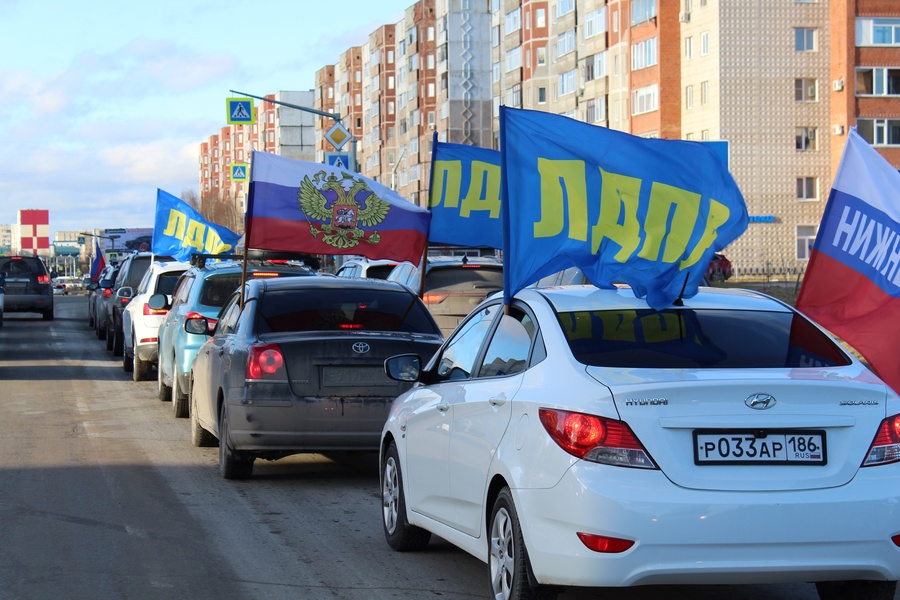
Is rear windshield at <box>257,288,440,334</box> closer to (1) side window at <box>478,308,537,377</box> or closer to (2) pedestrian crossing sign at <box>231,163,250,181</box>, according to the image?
(1) side window at <box>478,308,537,377</box>

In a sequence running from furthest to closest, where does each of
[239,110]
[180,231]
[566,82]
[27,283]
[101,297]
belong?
[566,82], [239,110], [27,283], [101,297], [180,231]

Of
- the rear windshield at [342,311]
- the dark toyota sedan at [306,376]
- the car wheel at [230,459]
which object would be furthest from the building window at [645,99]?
the car wheel at [230,459]

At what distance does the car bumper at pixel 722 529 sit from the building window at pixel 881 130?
60765mm

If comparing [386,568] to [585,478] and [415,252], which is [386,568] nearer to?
[585,478]

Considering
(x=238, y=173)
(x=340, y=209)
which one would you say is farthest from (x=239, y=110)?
(x=340, y=209)

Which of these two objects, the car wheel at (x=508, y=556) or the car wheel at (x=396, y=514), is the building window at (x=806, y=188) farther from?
the car wheel at (x=508, y=556)

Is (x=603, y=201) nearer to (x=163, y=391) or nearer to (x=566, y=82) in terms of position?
(x=163, y=391)

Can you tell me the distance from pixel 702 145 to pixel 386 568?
292 centimetres

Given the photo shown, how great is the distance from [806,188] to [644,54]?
10.3 meters

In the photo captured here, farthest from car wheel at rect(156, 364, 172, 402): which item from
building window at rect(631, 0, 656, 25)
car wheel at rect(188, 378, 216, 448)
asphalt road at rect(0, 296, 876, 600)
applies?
building window at rect(631, 0, 656, 25)

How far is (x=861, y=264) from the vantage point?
715 centimetres

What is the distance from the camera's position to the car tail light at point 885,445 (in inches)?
207

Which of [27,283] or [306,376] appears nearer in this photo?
[306,376]

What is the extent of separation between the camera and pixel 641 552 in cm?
509
